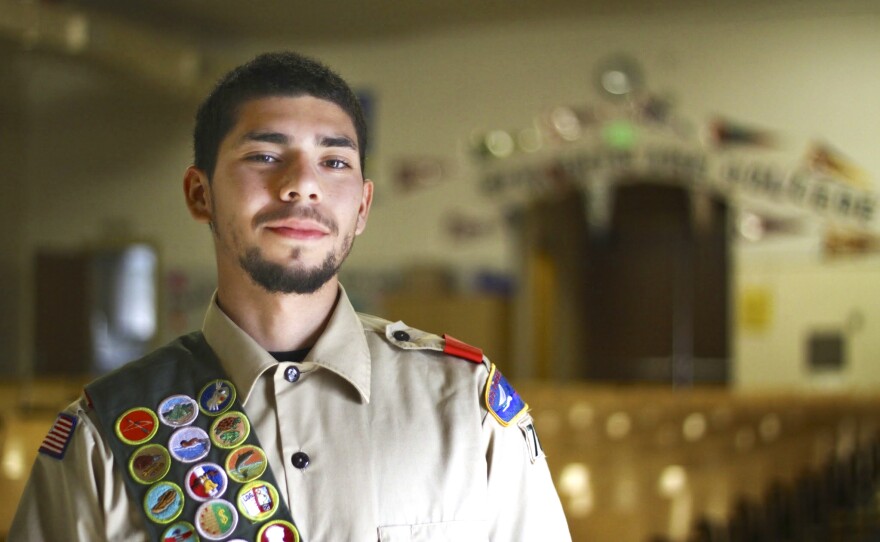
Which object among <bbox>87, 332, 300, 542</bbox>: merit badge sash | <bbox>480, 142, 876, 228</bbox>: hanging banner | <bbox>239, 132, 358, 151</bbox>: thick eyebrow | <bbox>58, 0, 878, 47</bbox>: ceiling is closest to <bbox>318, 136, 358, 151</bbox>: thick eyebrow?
<bbox>239, 132, 358, 151</bbox>: thick eyebrow

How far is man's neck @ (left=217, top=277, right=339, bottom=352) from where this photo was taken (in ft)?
4.60

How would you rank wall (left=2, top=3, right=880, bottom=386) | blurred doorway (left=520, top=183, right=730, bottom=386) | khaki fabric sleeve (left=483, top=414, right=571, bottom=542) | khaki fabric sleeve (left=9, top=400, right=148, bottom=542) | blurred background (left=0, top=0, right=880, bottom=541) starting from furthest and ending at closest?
blurred doorway (left=520, top=183, right=730, bottom=386) < wall (left=2, top=3, right=880, bottom=386) < blurred background (left=0, top=0, right=880, bottom=541) < khaki fabric sleeve (left=483, top=414, right=571, bottom=542) < khaki fabric sleeve (left=9, top=400, right=148, bottom=542)

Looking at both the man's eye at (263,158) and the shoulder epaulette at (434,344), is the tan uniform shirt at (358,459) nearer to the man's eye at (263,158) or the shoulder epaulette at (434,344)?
the shoulder epaulette at (434,344)

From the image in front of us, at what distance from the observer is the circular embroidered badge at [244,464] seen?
1.35 m

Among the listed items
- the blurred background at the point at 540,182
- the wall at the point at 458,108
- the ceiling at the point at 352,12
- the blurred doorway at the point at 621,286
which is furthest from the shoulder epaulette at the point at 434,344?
the blurred doorway at the point at 621,286

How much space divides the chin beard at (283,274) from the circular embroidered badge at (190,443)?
215 millimetres

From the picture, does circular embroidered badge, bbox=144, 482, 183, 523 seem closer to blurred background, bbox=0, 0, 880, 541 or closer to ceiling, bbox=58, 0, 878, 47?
blurred background, bbox=0, 0, 880, 541

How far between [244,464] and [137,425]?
15 centimetres

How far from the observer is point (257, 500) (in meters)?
1.33

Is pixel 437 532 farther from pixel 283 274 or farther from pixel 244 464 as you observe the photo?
pixel 283 274

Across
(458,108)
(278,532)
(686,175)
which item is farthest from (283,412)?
(458,108)

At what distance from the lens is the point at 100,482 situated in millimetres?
1328

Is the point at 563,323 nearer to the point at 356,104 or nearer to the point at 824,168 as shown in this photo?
the point at 824,168

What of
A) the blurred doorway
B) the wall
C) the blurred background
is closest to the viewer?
the blurred background
